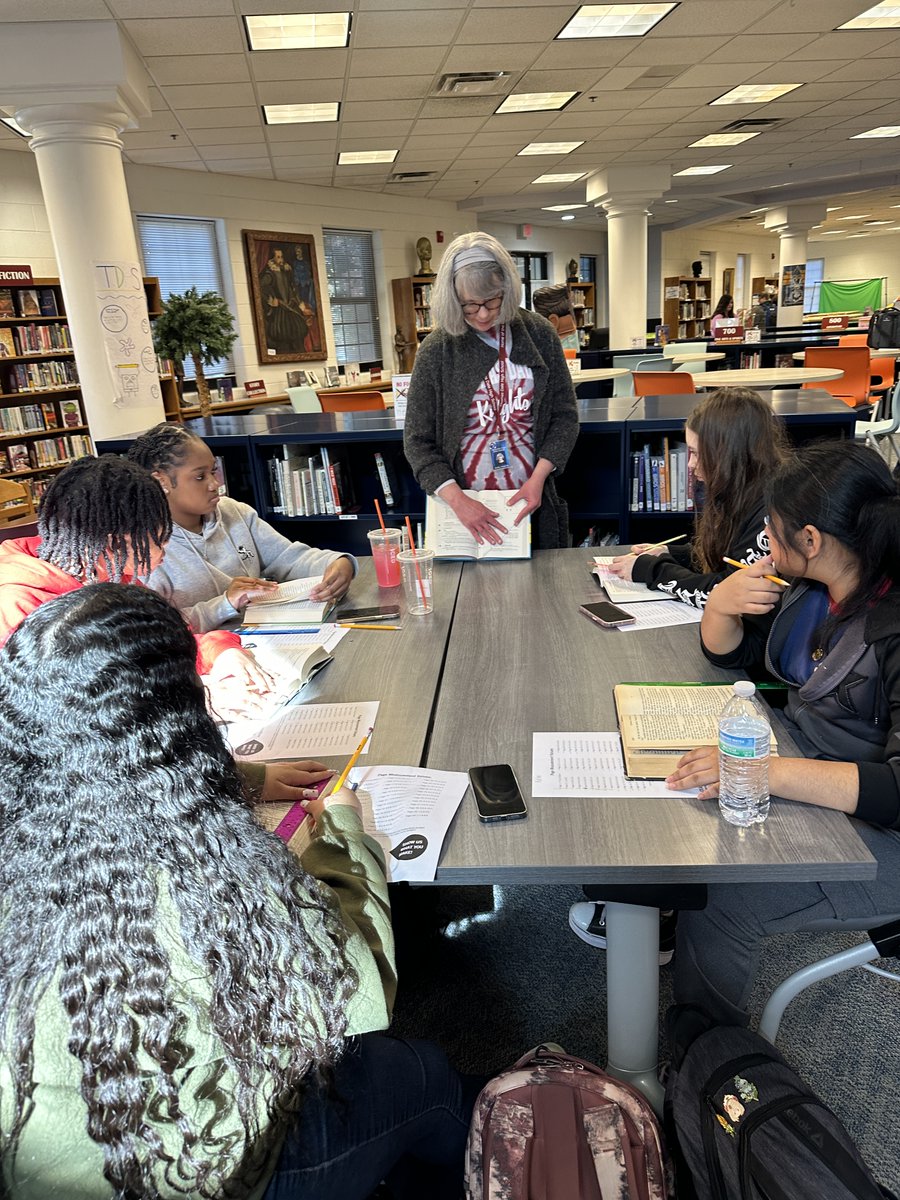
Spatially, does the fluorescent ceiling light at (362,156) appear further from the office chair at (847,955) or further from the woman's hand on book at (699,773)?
the office chair at (847,955)

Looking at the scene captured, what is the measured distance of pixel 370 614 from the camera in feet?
6.38

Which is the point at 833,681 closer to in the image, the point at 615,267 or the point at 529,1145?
the point at 529,1145

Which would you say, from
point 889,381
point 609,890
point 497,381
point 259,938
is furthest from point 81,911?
point 889,381

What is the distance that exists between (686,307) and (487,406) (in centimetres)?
1472

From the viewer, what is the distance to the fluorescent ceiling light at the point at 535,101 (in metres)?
5.67

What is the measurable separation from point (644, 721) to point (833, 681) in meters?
0.31

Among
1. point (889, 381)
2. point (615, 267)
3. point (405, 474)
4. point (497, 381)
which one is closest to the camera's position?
point (497, 381)

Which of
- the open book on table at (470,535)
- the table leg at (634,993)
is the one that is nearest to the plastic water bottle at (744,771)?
the table leg at (634,993)

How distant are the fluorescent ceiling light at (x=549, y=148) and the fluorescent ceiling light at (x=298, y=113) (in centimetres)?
220

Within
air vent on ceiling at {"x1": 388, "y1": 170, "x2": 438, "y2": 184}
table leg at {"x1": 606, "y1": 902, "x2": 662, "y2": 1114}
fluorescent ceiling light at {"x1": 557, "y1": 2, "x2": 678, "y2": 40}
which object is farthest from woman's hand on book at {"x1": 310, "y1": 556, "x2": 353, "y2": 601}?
air vent on ceiling at {"x1": 388, "y1": 170, "x2": 438, "y2": 184}

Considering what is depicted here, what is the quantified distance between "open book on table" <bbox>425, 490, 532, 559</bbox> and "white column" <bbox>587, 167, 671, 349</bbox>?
7.79m

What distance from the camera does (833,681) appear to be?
1283mm

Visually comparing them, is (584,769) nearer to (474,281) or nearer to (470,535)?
(470,535)

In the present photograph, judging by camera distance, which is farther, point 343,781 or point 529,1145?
point 343,781
